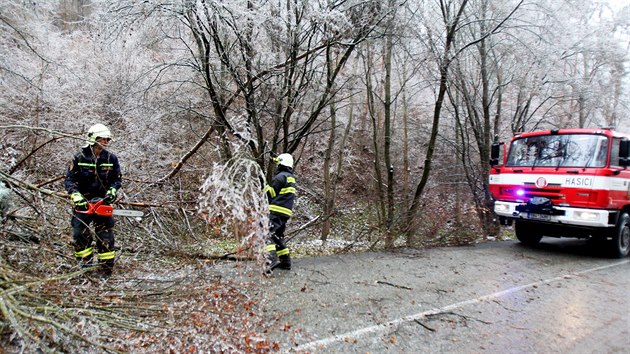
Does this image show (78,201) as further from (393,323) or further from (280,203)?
(393,323)

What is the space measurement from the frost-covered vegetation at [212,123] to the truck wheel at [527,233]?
1.13 meters

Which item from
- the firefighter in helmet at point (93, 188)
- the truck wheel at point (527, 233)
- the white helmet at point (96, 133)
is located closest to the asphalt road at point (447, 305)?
the truck wheel at point (527, 233)

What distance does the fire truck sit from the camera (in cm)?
713

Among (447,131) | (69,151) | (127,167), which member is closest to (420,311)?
(127,167)

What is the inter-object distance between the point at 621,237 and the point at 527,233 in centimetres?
180

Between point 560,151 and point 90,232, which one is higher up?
point 560,151

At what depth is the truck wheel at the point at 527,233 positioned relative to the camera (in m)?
9.06

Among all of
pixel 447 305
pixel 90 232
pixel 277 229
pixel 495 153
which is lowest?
pixel 447 305

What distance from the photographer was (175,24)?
6.20 meters

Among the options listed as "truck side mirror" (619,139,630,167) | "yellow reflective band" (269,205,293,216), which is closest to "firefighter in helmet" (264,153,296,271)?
"yellow reflective band" (269,205,293,216)

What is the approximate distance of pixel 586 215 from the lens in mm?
7094

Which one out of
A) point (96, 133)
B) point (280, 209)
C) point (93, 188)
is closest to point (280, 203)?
point (280, 209)

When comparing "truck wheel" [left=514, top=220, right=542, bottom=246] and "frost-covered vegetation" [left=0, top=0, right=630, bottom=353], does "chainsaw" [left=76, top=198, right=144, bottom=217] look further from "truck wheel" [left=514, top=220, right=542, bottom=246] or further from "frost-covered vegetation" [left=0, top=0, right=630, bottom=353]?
"truck wheel" [left=514, top=220, right=542, bottom=246]

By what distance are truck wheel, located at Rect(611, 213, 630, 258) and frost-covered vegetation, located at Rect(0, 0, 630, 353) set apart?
→ 2.92 meters
